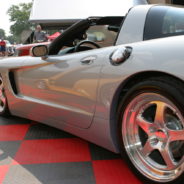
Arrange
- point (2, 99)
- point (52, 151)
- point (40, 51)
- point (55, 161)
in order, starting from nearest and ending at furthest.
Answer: point (55, 161), point (52, 151), point (40, 51), point (2, 99)

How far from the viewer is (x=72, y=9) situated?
27.1ft

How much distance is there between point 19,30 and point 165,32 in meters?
95.8

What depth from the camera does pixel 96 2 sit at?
8.07 m

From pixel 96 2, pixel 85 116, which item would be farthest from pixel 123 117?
pixel 96 2

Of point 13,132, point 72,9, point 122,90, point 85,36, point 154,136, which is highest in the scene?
point 85,36

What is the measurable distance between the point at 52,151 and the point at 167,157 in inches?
47.4

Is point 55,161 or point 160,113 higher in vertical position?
point 160,113

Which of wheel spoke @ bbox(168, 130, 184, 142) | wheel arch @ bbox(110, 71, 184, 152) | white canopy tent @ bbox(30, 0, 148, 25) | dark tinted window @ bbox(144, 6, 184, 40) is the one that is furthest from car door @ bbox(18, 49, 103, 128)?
white canopy tent @ bbox(30, 0, 148, 25)

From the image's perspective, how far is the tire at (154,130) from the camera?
1.76 m

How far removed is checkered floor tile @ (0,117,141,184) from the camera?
2.21 meters

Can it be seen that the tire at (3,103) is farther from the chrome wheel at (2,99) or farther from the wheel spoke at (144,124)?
the wheel spoke at (144,124)

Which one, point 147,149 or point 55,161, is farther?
point 55,161

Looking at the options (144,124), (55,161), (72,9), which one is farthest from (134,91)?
(72,9)

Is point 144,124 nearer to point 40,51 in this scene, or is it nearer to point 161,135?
point 161,135
